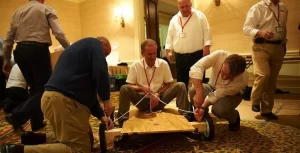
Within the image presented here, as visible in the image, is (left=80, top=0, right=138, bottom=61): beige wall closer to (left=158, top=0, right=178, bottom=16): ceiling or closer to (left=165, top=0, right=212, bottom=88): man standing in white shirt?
(left=158, top=0, right=178, bottom=16): ceiling

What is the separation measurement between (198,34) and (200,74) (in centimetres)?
85

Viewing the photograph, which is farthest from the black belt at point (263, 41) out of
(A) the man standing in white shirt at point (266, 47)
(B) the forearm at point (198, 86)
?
(B) the forearm at point (198, 86)

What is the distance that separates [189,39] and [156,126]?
1257mm

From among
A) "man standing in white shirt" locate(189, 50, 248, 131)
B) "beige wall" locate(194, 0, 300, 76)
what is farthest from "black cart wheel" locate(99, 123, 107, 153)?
"beige wall" locate(194, 0, 300, 76)

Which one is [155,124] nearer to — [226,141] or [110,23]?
[226,141]

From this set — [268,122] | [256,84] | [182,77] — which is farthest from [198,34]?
[268,122]

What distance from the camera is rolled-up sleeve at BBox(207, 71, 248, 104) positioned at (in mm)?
1907

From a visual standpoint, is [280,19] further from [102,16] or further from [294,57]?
[102,16]

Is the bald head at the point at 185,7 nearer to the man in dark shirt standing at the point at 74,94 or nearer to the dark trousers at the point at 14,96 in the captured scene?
the man in dark shirt standing at the point at 74,94

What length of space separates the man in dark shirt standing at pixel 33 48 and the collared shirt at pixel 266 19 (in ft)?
6.06

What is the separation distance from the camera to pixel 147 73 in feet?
7.27

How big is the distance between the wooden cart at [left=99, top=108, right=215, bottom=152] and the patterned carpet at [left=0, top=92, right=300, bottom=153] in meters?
0.09

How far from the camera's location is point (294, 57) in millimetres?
3723

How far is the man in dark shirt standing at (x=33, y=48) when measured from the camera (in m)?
2.05
